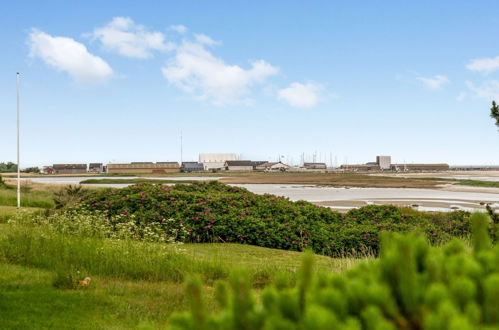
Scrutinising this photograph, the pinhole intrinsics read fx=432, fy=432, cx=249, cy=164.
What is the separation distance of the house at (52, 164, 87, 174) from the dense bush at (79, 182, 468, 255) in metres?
152

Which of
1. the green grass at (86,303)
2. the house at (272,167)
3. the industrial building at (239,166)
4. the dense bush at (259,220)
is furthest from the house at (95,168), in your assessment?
the green grass at (86,303)

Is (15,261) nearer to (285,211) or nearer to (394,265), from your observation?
(285,211)

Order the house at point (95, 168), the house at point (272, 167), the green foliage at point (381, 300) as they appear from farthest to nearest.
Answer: the house at point (95, 168) → the house at point (272, 167) → the green foliage at point (381, 300)

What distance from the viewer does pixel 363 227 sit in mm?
14930

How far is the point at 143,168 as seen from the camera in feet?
495

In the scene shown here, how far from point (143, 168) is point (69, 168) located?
94.8ft

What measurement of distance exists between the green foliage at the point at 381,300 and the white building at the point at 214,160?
170 m

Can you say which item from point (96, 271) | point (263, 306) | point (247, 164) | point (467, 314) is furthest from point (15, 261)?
point (247, 164)

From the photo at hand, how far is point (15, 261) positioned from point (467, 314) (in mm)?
10601

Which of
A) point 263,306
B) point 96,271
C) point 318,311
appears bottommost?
point 96,271

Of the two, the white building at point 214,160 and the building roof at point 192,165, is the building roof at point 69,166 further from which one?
the white building at point 214,160

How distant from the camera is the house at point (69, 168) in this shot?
509ft

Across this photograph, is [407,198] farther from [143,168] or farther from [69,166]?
[69,166]

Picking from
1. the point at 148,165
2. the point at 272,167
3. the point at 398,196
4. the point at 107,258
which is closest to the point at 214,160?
the point at 272,167
